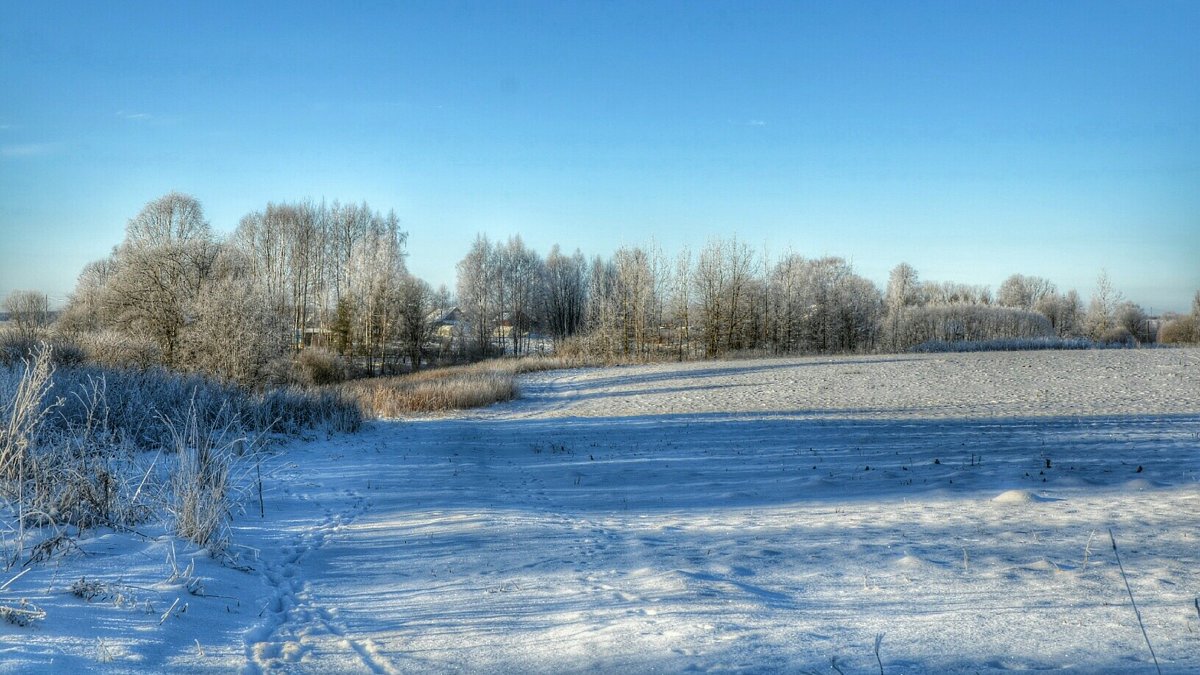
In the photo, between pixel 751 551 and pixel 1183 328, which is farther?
pixel 1183 328

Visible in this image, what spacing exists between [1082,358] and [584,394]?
2010 cm

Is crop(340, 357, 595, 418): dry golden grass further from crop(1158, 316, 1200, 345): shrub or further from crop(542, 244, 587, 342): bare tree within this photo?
crop(1158, 316, 1200, 345): shrub

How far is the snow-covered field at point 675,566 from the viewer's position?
3680 mm

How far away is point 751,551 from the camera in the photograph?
5.98 metres

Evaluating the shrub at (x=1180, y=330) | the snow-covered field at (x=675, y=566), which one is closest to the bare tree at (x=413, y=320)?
the snow-covered field at (x=675, y=566)

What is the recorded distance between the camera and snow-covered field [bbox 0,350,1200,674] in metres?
3.68

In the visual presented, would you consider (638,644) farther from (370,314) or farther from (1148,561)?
(370,314)

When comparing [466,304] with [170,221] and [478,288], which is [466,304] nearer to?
[478,288]

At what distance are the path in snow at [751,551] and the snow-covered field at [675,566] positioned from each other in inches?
1.1

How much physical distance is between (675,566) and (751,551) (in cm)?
78

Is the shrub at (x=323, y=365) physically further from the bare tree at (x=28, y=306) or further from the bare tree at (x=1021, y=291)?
the bare tree at (x=1021, y=291)

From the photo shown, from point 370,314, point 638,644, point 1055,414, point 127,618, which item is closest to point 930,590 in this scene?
point 638,644

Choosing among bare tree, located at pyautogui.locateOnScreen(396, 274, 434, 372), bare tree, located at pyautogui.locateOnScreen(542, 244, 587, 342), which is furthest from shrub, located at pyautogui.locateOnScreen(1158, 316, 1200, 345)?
bare tree, located at pyautogui.locateOnScreen(396, 274, 434, 372)

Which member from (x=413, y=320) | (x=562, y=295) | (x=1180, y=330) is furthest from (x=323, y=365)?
(x=1180, y=330)
